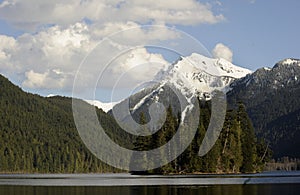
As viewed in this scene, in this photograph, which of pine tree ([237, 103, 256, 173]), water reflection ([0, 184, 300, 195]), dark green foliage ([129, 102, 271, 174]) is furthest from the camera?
pine tree ([237, 103, 256, 173])

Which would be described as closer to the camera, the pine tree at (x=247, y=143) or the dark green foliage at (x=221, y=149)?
the dark green foliage at (x=221, y=149)

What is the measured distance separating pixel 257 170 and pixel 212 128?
17.2 meters

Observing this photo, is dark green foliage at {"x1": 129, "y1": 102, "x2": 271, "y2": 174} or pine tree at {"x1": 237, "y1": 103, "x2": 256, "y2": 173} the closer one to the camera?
dark green foliage at {"x1": 129, "y1": 102, "x2": 271, "y2": 174}

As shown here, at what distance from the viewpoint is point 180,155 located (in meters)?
138

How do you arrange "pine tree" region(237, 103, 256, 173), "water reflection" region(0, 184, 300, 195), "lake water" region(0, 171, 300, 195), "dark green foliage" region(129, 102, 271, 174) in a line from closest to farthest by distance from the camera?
"water reflection" region(0, 184, 300, 195), "lake water" region(0, 171, 300, 195), "dark green foliage" region(129, 102, 271, 174), "pine tree" region(237, 103, 256, 173)

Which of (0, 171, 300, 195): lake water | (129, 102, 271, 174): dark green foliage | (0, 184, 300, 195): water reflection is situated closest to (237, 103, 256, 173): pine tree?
(129, 102, 271, 174): dark green foliage

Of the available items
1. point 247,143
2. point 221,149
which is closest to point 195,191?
point 221,149

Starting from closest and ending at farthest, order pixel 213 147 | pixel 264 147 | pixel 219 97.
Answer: pixel 213 147, pixel 219 97, pixel 264 147

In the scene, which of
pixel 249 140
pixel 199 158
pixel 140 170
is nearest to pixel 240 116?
pixel 249 140

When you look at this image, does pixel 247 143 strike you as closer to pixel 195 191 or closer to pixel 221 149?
pixel 221 149

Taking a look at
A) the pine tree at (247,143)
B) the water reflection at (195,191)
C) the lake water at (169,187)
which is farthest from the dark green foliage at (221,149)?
the water reflection at (195,191)

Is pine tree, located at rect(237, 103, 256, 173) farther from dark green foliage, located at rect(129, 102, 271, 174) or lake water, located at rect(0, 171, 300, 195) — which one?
lake water, located at rect(0, 171, 300, 195)

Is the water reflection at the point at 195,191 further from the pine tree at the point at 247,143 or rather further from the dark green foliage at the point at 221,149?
the pine tree at the point at 247,143

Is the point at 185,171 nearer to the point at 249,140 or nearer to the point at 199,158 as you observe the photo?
the point at 199,158
